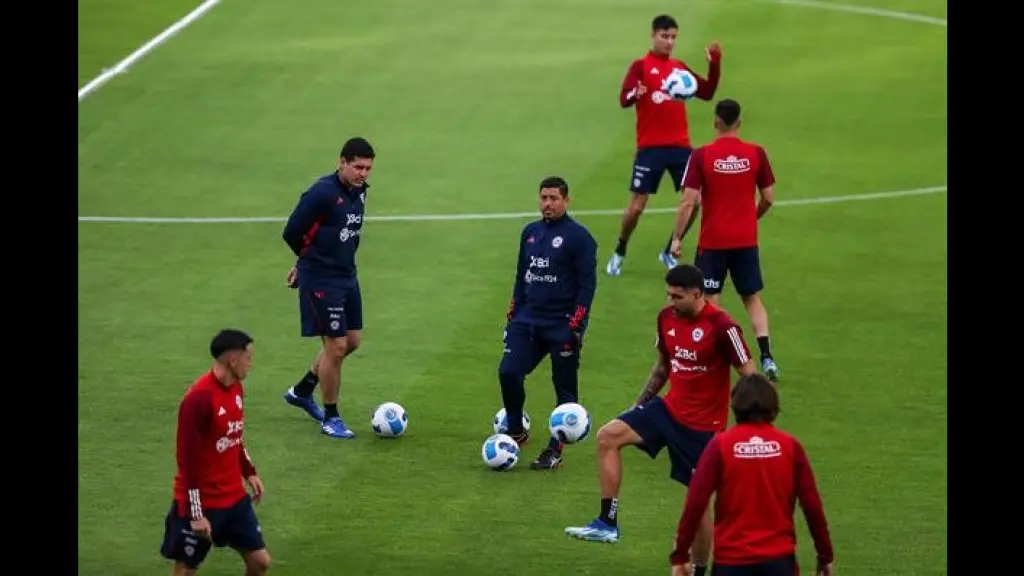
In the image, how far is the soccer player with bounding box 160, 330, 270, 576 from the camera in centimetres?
1217

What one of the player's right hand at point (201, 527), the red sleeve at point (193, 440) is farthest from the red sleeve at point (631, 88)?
the player's right hand at point (201, 527)

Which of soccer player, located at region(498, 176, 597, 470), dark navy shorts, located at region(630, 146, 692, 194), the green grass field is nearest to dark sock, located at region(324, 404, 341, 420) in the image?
the green grass field

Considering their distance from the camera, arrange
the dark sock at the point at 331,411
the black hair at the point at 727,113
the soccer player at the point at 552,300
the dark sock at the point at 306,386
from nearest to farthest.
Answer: the soccer player at the point at 552,300 → the dark sock at the point at 331,411 → the dark sock at the point at 306,386 → the black hair at the point at 727,113

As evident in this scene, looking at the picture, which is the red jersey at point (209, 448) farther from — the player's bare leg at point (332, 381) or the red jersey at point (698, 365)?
the player's bare leg at point (332, 381)

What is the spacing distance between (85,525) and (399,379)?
4409mm

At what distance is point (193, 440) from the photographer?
1217 cm

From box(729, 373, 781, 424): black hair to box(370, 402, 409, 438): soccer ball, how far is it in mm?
5719

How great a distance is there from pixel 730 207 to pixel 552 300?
2.79 metres

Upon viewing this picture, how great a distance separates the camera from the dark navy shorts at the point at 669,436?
13477 mm

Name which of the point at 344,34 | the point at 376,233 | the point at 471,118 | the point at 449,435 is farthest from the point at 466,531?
the point at 344,34

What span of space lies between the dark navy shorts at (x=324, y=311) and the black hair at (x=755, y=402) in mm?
5950

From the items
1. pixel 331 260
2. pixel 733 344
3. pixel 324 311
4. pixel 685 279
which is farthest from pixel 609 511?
pixel 331 260

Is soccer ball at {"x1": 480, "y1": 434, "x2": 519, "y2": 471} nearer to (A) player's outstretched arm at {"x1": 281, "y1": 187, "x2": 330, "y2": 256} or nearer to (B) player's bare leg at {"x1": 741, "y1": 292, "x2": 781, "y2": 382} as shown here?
(A) player's outstretched arm at {"x1": 281, "y1": 187, "x2": 330, "y2": 256}

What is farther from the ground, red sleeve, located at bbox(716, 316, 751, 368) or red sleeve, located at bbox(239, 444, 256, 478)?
red sleeve, located at bbox(716, 316, 751, 368)
